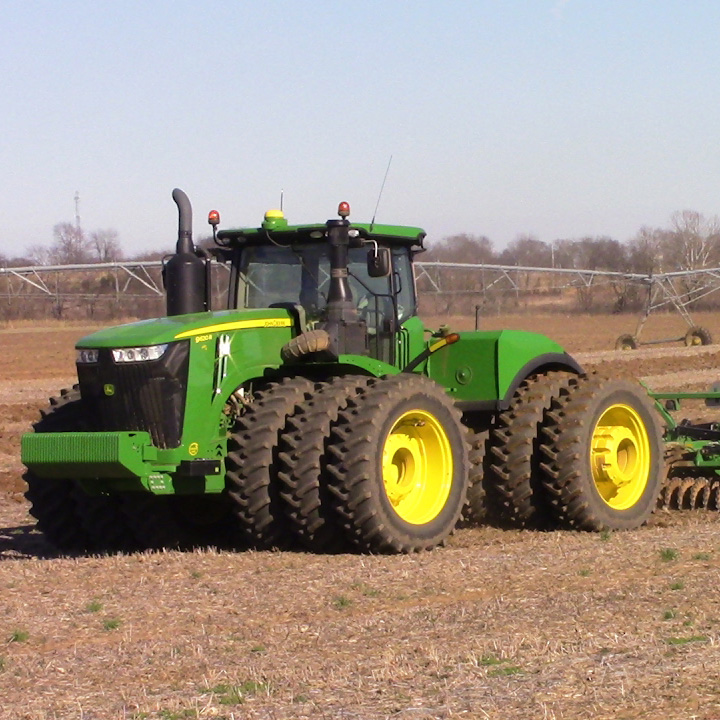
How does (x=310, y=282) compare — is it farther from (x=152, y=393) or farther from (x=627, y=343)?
(x=627, y=343)

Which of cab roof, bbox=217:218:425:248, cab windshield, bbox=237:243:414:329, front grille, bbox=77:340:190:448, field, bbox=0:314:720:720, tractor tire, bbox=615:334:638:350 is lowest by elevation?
field, bbox=0:314:720:720

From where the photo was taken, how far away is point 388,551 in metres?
9.09

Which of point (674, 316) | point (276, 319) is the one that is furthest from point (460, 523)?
point (674, 316)

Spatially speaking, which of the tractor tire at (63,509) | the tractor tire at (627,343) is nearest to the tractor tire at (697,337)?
the tractor tire at (627,343)

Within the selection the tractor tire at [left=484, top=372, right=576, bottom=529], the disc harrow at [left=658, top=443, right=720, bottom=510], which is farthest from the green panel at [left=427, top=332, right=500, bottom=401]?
the disc harrow at [left=658, top=443, right=720, bottom=510]

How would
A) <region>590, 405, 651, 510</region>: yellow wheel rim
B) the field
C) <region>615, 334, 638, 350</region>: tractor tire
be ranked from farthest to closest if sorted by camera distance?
1. <region>615, 334, 638, 350</region>: tractor tire
2. <region>590, 405, 651, 510</region>: yellow wheel rim
3. the field

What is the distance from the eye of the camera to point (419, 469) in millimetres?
9680

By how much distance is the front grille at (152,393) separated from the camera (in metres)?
8.85

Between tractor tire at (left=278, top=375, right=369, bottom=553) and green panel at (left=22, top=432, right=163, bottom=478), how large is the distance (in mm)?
897

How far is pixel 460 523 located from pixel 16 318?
52315mm

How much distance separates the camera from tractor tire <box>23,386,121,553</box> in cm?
977

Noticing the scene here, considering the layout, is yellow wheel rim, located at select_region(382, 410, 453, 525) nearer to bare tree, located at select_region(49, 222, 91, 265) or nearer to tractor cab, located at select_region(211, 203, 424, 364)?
tractor cab, located at select_region(211, 203, 424, 364)

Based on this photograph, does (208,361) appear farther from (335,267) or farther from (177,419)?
(335,267)

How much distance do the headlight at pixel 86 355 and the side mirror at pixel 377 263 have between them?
77.6 inches
